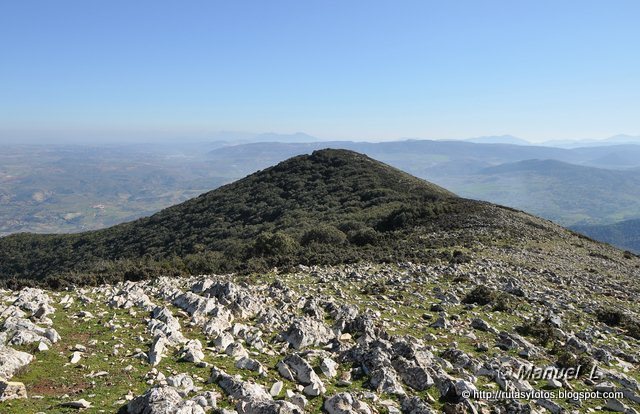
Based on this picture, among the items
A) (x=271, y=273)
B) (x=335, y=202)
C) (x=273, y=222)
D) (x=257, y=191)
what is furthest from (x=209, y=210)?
(x=271, y=273)

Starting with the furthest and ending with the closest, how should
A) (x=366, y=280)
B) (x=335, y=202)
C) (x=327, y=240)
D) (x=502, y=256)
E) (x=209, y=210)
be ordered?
(x=209, y=210)
(x=335, y=202)
(x=327, y=240)
(x=502, y=256)
(x=366, y=280)

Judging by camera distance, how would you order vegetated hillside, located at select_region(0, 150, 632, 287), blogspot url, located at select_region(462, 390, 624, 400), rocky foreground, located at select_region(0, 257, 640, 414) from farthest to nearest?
1. vegetated hillside, located at select_region(0, 150, 632, 287)
2. blogspot url, located at select_region(462, 390, 624, 400)
3. rocky foreground, located at select_region(0, 257, 640, 414)

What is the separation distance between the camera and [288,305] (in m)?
14.9

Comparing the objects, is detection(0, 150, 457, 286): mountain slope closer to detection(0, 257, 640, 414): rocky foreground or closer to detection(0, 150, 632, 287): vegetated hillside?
detection(0, 150, 632, 287): vegetated hillside

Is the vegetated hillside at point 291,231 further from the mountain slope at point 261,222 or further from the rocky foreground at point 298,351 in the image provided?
the rocky foreground at point 298,351

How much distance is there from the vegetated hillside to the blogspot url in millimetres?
17318

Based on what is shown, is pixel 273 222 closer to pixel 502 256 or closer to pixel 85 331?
pixel 502 256

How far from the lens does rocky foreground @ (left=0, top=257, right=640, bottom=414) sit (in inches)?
315

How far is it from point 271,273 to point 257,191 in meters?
57.8

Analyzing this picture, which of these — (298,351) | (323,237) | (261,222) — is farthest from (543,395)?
(261,222)

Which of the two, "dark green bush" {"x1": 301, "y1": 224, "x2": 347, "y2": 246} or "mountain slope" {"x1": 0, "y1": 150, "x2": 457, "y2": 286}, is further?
"mountain slope" {"x1": 0, "y1": 150, "x2": 457, "y2": 286}

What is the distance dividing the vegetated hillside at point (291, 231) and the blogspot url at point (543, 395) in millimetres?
17318

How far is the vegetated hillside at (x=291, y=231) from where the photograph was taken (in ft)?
93.2

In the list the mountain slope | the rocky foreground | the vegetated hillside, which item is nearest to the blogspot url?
the rocky foreground
